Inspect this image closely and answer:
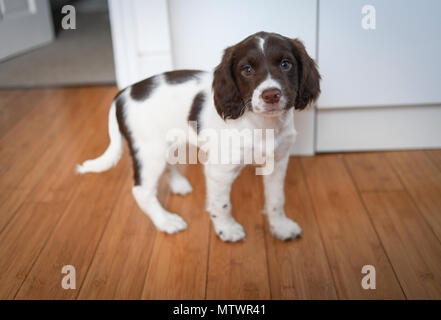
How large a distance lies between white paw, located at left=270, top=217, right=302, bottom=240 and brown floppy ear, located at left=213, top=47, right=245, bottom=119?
0.52 meters

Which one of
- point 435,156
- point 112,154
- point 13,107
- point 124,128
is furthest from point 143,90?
point 13,107

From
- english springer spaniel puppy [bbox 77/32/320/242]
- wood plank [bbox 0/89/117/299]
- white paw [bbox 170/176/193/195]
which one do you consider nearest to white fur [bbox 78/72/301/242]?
english springer spaniel puppy [bbox 77/32/320/242]

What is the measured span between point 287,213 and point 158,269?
62 cm

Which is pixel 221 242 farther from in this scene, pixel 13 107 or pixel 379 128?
pixel 13 107

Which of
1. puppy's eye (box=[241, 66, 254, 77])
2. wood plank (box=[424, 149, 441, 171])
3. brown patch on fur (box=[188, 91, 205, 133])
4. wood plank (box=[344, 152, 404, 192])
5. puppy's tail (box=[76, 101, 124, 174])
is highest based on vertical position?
puppy's eye (box=[241, 66, 254, 77])

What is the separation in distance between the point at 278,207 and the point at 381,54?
3.02 feet

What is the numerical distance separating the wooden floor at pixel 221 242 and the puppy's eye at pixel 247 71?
692mm

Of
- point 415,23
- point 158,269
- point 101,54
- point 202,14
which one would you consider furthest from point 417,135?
point 101,54

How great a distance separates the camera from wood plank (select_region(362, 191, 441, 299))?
1.53 meters

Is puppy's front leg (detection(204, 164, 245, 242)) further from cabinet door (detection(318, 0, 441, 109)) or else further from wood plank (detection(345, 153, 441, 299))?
cabinet door (detection(318, 0, 441, 109))

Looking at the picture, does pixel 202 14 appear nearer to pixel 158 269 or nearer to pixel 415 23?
pixel 415 23

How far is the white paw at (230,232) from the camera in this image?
5.94ft

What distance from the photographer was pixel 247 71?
147cm

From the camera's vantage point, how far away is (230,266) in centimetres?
168
